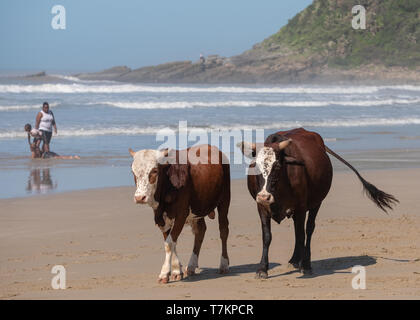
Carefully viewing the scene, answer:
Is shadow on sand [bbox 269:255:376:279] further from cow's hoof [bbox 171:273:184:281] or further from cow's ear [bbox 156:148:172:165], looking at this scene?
cow's ear [bbox 156:148:172:165]

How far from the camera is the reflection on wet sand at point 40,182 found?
14926mm

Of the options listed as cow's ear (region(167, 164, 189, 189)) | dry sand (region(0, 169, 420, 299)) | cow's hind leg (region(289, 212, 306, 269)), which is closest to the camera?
dry sand (region(0, 169, 420, 299))

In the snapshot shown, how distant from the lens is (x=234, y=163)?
61.7 ft

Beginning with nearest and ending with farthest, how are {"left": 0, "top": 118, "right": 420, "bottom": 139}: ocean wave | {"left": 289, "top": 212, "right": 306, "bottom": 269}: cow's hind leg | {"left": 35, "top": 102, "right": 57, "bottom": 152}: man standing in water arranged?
{"left": 289, "top": 212, "right": 306, "bottom": 269}: cow's hind leg → {"left": 35, "top": 102, "right": 57, "bottom": 152}: man standing in water → {"left": 0, "top": 118, "right": 420, "bottom": 139}: ocean wave

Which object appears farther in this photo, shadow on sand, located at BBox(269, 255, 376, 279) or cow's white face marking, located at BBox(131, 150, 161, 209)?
shadow on sand, located at BBox(269, 255, 376, 279)

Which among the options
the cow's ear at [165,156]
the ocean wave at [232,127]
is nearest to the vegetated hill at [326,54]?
the ocean wave at [232,127]

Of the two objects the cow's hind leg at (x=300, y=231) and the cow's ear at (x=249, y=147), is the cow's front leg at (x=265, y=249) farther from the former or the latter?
the cow's ear at (x=249, y=147)

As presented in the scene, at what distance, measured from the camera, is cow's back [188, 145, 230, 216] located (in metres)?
8.52

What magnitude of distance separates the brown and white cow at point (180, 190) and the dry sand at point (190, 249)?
0.40 metres

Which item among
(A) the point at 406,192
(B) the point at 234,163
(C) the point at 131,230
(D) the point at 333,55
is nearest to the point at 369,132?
(B) the point at 234,163

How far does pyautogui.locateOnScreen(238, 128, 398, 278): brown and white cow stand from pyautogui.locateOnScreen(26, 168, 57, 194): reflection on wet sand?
7.10 meters

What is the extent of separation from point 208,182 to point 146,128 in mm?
20061

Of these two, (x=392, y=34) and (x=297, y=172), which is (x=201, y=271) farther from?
(x=392, y=34)

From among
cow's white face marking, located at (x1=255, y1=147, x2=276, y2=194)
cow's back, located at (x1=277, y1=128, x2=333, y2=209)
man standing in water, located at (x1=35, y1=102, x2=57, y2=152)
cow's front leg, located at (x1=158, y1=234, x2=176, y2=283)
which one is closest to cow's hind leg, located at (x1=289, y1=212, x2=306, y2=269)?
cow's back, located at (x1=277, y1=128, x2=333, y2=209)
